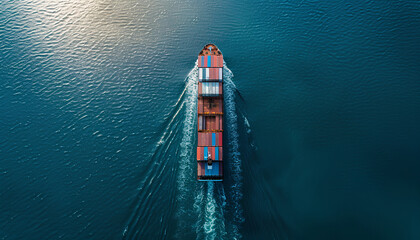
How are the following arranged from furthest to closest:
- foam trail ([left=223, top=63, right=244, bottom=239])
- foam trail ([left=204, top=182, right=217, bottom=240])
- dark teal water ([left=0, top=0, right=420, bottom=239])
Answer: foam trail ([left=223, top=63, right=244, bottom=239])
dark teal water ([left=0, top=0, right=420, bottom=239])
foam trail ([left=204, top=182, right=217, bottom=240])

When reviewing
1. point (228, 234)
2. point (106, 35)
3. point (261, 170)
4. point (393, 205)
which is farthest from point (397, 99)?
point (106, 35)

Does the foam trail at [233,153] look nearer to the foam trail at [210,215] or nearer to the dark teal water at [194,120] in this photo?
A: the dark teal water at [194,120]

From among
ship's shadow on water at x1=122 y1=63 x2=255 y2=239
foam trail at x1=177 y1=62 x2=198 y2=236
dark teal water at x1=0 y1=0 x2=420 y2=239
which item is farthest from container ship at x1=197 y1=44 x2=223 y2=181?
dark teal water at x1=0 y1=0 x2=420 y2=239

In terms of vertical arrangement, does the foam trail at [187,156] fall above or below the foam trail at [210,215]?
above

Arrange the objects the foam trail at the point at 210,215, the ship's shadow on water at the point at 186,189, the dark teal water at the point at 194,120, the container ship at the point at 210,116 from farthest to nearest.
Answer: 1. the container ship at the point at 210,116
2. the dark teal water at the point at 194,120
3. the ship's shadow on water at the point at 186,189
4. the foam trail at the point at 210,215

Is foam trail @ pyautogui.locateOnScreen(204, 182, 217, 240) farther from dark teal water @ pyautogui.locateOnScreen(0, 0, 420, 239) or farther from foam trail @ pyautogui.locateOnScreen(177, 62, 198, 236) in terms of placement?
foam trail @ pyautogui.locateOnScreen(177, 62, 198, 236)

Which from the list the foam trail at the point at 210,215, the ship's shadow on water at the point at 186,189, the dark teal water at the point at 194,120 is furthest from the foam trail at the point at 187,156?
the foam trail at the point at 210,215
